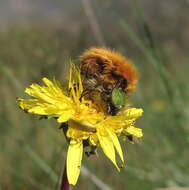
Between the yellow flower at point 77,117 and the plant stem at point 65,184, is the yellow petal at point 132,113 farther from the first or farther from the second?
the plant stem at point 65,184

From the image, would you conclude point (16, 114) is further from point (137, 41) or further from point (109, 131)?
point (109, 131)

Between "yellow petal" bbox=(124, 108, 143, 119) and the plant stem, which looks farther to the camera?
"yellow petal" bbox=(124, 108, 143, 119)

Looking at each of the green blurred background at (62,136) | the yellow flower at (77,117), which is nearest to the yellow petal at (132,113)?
the yellow flower at (77,117)

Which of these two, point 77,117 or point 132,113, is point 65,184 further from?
point 132,113

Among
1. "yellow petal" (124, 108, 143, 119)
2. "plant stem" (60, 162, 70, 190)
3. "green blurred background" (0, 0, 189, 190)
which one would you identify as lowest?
"plant stem" (60, 162, 70, 190)

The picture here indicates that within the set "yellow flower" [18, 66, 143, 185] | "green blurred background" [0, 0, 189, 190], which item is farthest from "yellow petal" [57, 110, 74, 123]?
"green blurred background" [0, 0, 189, 190]

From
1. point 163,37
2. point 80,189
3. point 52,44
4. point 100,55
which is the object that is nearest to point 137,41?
point 52,44

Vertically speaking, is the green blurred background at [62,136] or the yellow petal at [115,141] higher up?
the green blurred background at [62,136]

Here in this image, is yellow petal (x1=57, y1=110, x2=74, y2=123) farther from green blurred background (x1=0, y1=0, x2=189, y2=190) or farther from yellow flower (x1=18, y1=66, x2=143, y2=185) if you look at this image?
green blurred background (x1=0, y1=0, x2=189, y2=190)
